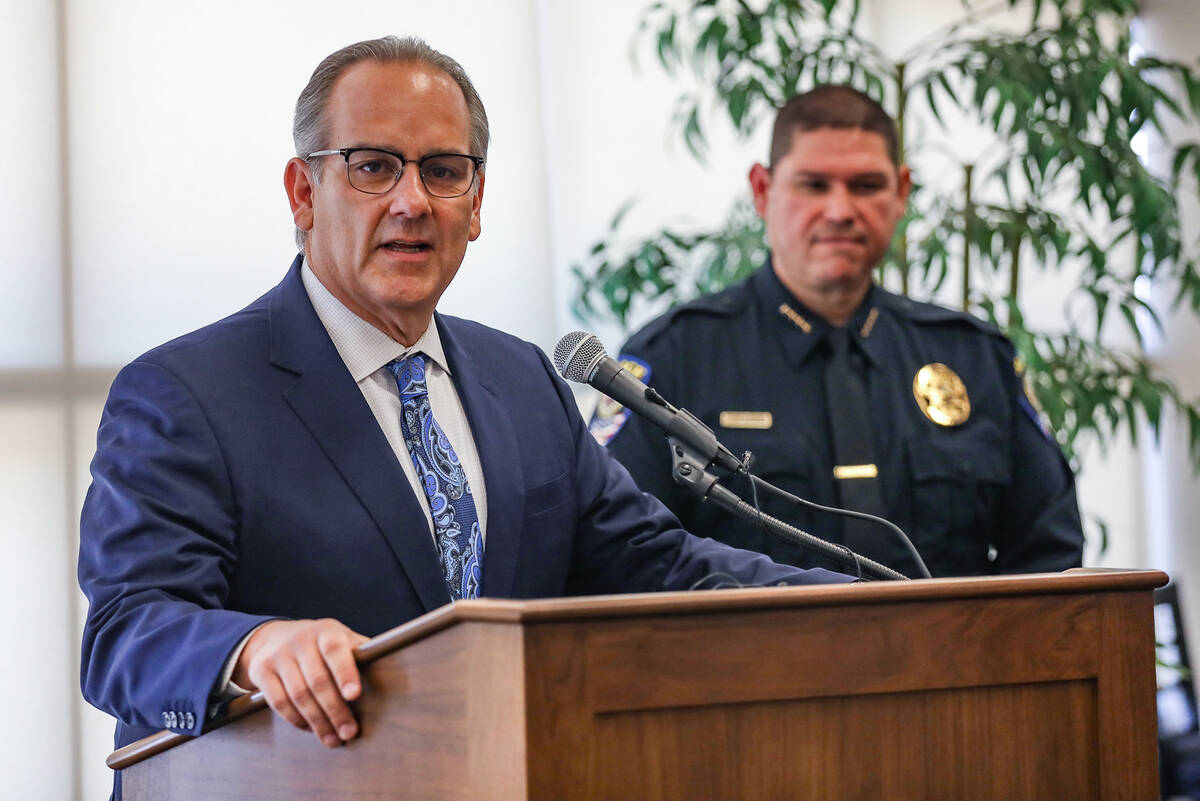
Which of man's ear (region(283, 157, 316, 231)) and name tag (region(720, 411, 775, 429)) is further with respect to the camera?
name tag (region(720, 411, 775, 429))

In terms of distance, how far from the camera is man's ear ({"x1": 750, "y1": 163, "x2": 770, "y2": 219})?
2.45 m

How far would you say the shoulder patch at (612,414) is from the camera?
2.24 m

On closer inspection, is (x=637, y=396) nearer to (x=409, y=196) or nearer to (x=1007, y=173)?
(x=409, y=196)

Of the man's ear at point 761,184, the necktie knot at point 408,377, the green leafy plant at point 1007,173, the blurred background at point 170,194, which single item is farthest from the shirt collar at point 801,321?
the necktie knot at point 408,377

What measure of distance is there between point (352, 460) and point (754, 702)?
0.58m

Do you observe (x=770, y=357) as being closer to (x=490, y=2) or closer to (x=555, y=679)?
(x=490, y=2)

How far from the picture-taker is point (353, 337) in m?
1.51

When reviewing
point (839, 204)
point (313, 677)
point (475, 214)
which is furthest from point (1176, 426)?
point (313, 677)

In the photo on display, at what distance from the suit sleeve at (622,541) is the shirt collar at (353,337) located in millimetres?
286

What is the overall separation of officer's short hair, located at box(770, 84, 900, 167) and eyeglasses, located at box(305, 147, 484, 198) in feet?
3.38

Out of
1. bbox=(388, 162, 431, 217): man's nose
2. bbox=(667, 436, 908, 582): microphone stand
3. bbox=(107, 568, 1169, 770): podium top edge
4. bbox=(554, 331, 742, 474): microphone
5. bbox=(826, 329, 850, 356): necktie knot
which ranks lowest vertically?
bbox=(107, 568, 1169, 770): podium top edge

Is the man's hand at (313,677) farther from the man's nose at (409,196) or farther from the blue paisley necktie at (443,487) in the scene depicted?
the man's nose at (409,196)

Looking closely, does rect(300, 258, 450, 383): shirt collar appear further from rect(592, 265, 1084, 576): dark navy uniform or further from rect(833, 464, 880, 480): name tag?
rect(833, 464, 880, 480): name tag

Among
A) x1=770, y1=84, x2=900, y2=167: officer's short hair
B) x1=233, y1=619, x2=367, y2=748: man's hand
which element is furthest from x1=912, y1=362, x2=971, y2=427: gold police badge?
x1=233, y1=619, x2=367, y2=748: man's hand
